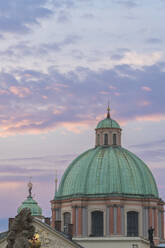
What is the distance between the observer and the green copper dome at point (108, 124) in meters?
122

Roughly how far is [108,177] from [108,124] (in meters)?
8.75

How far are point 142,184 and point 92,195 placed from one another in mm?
7885

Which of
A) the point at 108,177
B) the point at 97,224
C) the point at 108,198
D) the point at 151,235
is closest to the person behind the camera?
the point at 151,235

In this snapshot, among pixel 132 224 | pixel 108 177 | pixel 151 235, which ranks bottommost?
pixel 151 235

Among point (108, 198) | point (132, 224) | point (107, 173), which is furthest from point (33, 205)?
point (132, 224)

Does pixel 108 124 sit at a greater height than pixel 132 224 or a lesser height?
greater

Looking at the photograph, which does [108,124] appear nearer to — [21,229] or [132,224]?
[132,224]

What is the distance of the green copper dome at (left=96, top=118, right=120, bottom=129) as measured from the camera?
12212 cm

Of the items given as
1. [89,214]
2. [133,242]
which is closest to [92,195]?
[89,214]

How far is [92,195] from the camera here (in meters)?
116

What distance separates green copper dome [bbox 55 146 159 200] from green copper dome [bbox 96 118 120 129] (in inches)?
129

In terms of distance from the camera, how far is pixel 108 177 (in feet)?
387

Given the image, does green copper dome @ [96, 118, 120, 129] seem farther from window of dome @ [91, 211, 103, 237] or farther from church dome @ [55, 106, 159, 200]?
window of dome @ [91, 211, 103, 237]

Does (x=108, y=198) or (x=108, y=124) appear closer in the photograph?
(x=108, y=198)
